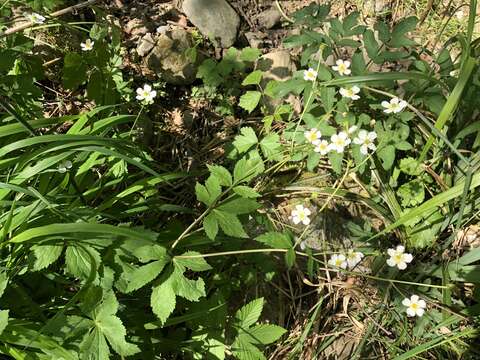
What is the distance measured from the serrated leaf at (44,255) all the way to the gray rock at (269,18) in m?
2.04

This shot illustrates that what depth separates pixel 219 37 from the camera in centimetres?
282

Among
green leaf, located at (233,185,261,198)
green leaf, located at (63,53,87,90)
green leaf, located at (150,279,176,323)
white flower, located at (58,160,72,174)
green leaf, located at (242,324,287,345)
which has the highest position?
green leaf, located at (63,53,87,90)

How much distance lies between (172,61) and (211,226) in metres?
1.42

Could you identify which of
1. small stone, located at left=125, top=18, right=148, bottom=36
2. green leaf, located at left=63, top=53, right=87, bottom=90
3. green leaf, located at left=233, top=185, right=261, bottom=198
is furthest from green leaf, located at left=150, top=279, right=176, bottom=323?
small stone, located at left=125, top=18, right=148, bottom=36

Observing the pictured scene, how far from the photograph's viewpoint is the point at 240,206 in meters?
1.69

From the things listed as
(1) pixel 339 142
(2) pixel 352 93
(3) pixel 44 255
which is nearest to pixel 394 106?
(2) pixel 352 93

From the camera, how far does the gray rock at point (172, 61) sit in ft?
8.81

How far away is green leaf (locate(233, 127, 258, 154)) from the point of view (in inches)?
87.6

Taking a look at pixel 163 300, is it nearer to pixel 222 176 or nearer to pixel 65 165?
pixel 222 176

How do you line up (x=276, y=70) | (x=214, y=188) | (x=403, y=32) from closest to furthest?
1. (x=214, y=188)
2. (x=403, y=32)
3. (x=276, y=70)

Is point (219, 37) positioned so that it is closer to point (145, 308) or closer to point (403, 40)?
point (403, 40)

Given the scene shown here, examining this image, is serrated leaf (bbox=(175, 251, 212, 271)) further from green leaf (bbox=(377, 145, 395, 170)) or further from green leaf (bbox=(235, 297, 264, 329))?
green leaf (bbox=(377, 145, 395, 170))

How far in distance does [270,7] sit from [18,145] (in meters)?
1.99

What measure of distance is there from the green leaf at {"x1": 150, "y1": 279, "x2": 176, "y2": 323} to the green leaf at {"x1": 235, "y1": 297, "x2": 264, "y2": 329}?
0.39 meters
